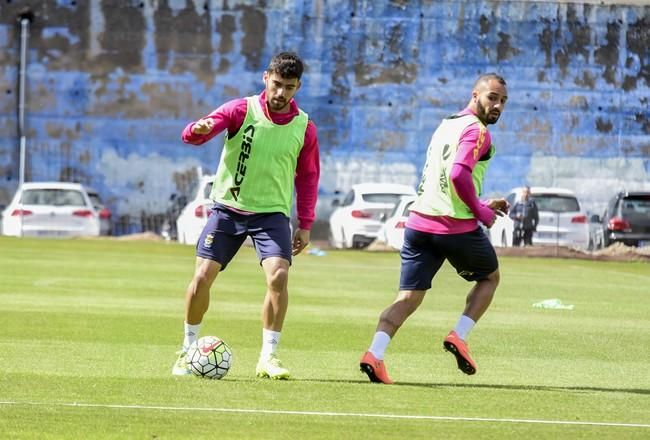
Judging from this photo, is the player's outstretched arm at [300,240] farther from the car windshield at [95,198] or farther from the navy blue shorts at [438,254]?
the car windshield at [95,198]

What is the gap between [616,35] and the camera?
49.4 metres

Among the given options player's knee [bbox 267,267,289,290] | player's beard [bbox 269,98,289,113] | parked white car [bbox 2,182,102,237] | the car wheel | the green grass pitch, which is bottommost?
the car wheel

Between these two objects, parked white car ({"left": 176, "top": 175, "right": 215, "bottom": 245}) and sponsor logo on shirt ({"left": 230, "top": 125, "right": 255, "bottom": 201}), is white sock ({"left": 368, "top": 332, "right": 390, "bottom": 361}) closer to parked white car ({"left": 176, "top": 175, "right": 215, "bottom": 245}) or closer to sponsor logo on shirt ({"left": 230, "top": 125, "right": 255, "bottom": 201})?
sponsor logo on shirt ({"left": 230, "top": 125, "right": 255, "bottom": 201})

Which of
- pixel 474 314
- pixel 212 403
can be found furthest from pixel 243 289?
pixel 212 403

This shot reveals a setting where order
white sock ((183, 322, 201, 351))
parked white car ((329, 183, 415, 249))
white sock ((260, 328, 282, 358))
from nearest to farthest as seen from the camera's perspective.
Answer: white sock ((260, 328, 282, 358)) < white sock ((183, 322, 201, 351)) < parked white car ((329, 183, 415, 249))

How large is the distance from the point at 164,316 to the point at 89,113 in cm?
3262

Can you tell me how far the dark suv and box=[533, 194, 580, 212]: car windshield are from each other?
3.19ft

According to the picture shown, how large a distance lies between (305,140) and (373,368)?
1533 millimetres

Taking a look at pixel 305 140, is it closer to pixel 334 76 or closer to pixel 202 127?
pixel 202 127

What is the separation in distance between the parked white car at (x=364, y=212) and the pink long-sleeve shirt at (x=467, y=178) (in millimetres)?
27551

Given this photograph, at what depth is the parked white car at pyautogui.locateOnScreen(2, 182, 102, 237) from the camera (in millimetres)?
38969

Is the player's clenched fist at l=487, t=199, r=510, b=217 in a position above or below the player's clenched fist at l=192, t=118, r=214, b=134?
below

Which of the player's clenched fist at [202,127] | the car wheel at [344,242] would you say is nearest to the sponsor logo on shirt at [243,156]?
the player's clenched fist at [202,127]

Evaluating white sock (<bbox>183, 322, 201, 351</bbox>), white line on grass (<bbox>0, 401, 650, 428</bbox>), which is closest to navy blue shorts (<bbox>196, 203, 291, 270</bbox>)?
white sock (<bbox>183, 322, 201, 351</bbox>)
